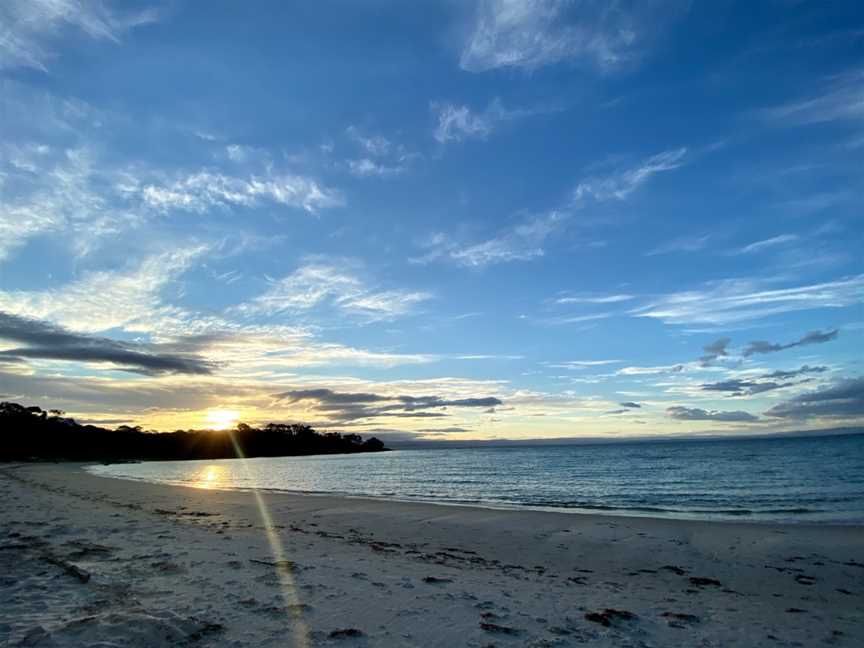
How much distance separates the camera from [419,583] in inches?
370

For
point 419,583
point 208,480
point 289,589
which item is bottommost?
point 208,480

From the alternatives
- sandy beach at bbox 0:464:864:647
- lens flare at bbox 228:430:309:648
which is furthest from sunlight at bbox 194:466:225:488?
lens flare at bbox 228:430:309:648

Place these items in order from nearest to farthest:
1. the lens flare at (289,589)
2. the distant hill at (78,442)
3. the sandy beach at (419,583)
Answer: the lens flare at (289,589)
the sandy beach at (419,583)
the distant hill at (78,442)

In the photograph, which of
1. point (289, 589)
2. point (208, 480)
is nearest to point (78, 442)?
point (208, 480)

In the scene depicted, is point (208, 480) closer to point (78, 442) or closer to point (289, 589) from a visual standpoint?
point (289, 589)

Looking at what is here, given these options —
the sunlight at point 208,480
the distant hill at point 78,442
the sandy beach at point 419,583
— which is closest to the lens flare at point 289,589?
the sandy beach at point 419,583

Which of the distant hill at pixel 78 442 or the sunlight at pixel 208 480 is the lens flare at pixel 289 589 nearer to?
the sunlight at pixel 208 480

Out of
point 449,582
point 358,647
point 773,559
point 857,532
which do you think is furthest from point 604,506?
point 358,647

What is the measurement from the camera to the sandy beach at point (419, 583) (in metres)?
6.63

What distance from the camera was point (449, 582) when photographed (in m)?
9.70

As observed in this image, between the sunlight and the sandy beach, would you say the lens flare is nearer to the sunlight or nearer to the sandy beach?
the sandy beach

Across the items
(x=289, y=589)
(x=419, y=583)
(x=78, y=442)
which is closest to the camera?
(x=289, y=589)

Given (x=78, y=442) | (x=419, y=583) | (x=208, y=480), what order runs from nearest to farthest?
(x=419, y=583)
(x=208, y=480)
(x=78, y=442)

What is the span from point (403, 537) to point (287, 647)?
11.0 meters
